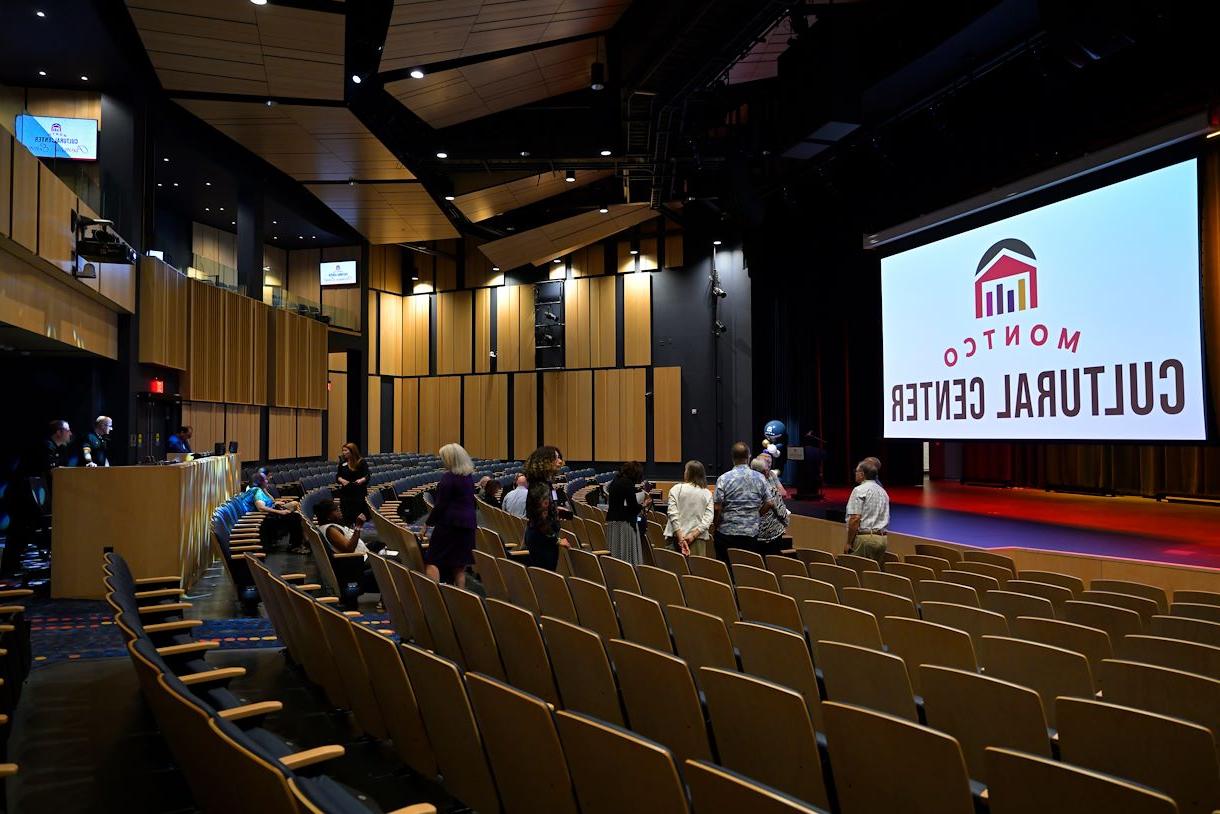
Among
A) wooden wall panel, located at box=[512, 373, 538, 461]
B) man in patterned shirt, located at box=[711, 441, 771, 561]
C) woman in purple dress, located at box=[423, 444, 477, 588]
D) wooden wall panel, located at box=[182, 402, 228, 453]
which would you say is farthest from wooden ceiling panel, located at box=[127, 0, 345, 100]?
wooden wall panel, located at box=[512, 373, 538, 461]

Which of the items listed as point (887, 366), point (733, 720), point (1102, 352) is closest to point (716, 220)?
point (887, 366)

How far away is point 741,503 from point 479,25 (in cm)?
655

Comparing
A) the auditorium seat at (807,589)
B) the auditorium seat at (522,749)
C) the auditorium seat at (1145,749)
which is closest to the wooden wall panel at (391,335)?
the auditorium seat at (807,589)

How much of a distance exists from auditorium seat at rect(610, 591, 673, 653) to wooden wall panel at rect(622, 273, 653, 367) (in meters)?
15.9

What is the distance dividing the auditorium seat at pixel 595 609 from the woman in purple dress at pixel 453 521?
1.05 metres

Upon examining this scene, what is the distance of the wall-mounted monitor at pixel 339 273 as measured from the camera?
1878 cm

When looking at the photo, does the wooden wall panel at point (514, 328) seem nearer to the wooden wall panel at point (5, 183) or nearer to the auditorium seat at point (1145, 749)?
the wooden wall panel at point (5, 183)

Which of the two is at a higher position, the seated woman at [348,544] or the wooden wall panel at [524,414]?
the wooden wall panel at [524,414]

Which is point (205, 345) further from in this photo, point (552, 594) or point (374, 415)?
point (552, 594)

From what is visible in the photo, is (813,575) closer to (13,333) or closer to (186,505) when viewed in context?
(186,505)

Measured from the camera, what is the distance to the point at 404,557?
18.7 ft

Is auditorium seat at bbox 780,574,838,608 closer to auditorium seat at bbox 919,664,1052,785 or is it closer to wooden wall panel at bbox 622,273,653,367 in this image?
auditorium seat at bbox 919,664,1052,785

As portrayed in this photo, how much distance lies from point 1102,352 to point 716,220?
37.0ft

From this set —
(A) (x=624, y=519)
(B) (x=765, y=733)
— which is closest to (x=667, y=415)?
(A) (x=624, y=519)
